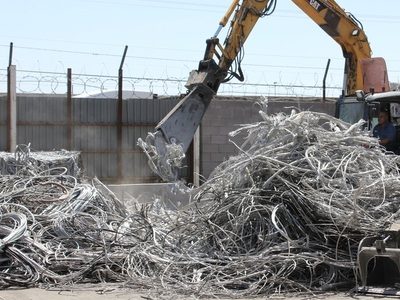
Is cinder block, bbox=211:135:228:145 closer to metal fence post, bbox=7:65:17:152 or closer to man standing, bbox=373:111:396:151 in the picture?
metal fence post, bbox=7:65:17:152

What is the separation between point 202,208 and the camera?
33.7 feet

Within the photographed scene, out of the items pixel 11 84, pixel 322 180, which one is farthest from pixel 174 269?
pixel 11 84

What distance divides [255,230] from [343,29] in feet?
26.9

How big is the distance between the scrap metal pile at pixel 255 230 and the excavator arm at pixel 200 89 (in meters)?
3.62

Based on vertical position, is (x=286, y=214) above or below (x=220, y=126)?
Answer: below

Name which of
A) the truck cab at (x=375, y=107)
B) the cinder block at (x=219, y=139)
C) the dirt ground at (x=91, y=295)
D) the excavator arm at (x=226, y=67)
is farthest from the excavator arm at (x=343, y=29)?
the dirt ground at (x=91, y=295)

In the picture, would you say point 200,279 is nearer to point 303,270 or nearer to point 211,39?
point 303,270

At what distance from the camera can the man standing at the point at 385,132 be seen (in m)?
11.5

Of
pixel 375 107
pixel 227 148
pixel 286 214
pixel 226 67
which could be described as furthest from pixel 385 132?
pixel 227 148

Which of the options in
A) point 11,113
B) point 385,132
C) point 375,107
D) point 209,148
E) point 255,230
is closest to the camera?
point 255,230

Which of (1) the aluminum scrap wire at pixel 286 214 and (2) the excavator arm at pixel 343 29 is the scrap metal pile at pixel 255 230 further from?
(2) the excavator arm at pixel 343 29

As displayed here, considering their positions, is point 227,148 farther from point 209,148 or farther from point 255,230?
point 255,230

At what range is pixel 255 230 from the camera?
934 centimetres

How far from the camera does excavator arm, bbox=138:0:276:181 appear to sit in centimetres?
1434
